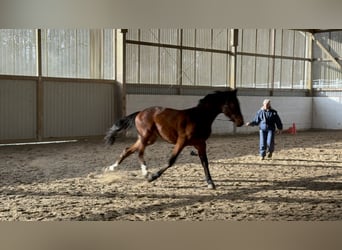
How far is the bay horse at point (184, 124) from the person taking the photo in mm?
3545

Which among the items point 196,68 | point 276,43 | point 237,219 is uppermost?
point 276,43

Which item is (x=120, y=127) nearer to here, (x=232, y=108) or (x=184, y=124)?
(x=184, y=124)

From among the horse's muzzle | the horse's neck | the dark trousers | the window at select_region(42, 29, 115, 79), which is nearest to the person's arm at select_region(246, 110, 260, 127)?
the dark trousers

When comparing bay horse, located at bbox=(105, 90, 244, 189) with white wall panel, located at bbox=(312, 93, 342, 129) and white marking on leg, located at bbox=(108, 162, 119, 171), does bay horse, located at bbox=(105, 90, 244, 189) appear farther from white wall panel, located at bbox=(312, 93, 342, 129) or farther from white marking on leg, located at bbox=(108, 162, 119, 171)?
white wall panel, located at bbox=(312, 93, 342, 129)

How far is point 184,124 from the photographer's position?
→ 3529 mm

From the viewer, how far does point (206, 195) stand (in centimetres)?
347

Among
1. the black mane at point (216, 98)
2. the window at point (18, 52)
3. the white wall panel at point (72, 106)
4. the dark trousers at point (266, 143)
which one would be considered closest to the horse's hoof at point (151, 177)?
the black mane at point (216, 98)

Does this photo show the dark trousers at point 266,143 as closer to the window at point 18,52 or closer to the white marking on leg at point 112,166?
the white marking on leg at point 112,166

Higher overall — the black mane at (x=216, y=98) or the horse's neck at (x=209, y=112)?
the black mane at (x=216, y=98)

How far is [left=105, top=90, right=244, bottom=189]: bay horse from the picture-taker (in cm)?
354
